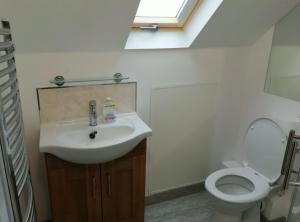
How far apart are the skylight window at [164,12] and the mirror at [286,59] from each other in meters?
0.70

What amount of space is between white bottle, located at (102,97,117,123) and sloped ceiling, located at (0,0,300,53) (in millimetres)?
366

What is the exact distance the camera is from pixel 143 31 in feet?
6.49

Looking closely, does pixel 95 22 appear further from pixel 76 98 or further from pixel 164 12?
pixel 164 12

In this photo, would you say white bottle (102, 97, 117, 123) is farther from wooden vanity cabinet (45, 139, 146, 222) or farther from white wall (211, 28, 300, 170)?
white wall (211, 28, 300, 170)

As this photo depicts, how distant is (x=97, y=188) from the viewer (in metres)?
1.70

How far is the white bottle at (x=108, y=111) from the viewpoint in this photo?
73.1 inches

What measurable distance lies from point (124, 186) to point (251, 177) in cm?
94

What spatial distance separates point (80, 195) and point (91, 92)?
686mm

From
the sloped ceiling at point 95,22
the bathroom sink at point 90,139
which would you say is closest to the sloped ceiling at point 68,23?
the sloped ceiling at point 95,22

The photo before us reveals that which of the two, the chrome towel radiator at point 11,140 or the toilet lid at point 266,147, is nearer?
the chrome towel radiator at point 11,140

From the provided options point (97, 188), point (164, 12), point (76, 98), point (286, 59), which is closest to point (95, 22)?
point (76, 98)

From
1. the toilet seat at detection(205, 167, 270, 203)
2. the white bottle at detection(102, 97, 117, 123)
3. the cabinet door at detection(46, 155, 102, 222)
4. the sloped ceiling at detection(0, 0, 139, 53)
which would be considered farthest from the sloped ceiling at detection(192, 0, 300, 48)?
the cabinet door at detection(46, 155, 102, 222)

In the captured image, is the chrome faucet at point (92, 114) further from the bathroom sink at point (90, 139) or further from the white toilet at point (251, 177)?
the white toilet at point (251, 177)

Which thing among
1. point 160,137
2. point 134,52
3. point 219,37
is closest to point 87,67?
point 134,52
